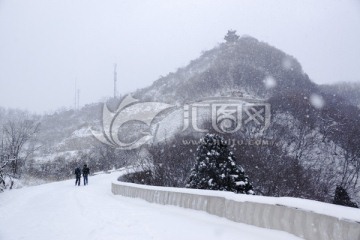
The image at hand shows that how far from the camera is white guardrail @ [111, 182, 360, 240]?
6117mm

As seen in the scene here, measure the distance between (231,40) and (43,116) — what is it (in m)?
79.2

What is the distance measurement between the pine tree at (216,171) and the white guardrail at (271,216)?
1053 centimetres

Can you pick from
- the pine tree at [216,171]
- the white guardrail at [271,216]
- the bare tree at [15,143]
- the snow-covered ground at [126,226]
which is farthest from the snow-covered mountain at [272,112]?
the snow-covered ground at [126,226]

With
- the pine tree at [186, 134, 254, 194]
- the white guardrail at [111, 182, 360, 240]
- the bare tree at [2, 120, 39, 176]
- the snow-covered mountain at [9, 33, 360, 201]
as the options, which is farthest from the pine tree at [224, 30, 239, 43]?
the white guardrail at [111, 182, 360, 240]

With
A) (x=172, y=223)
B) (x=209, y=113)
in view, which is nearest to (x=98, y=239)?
(x=172, y=223)

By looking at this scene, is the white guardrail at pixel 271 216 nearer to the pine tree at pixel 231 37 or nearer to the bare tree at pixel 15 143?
the bare tree at pixel 15 143

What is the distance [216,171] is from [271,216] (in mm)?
17015

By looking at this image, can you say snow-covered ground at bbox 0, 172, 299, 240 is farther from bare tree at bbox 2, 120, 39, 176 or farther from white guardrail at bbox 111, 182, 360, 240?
bare tree at bbox 2, 120, 39, 176

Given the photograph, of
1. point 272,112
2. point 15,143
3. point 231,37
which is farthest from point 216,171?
point 231,37

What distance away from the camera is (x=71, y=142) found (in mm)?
102188

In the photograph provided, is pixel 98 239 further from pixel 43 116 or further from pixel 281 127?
pixel 43 116

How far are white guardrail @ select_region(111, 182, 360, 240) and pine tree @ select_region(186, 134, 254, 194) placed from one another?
10526mm

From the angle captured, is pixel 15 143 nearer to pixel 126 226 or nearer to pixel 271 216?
pixel 126 226

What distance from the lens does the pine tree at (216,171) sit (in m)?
24.5
